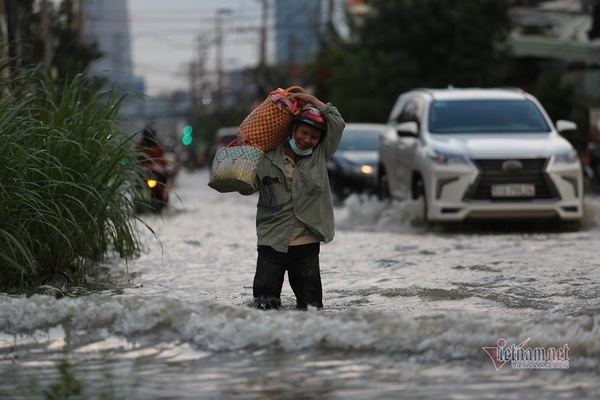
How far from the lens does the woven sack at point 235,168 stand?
779cm

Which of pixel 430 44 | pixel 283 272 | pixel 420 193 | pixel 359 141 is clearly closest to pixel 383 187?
pixel 420 193

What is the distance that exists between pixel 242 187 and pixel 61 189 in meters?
2.49

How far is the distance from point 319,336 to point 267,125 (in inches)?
61.4

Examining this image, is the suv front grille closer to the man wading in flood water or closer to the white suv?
the white suv

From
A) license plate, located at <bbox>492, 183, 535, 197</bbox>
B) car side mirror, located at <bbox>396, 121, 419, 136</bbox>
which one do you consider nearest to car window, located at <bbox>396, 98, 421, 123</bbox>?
car side mirror, located at <bbox>396, 121, 419, 136</bbox>

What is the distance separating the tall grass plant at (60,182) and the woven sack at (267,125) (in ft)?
5.83

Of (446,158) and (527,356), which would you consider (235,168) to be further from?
(446,158)

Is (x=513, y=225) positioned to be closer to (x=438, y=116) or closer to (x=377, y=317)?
(x=438, y=116)

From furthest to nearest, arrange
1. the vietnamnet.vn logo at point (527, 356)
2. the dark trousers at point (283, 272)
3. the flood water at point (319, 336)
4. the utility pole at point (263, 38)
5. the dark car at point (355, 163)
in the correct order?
the utility pole at point (263, 38), the dark car at point (355, 163), the dark trousers at point (283, 272), the vietnamnet.vn logo at point (527, 356), the flood water at point (319, 336)

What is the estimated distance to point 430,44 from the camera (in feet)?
116

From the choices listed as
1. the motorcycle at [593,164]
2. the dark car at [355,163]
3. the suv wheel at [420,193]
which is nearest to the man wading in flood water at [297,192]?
the suv wheel at [420,193]

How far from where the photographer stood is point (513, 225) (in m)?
16.5

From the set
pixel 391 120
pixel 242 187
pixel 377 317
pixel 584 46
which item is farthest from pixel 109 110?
pixel 584 46

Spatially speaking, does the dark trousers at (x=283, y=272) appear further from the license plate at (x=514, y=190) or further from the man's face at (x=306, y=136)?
the license plate at (x=514, y=190)
